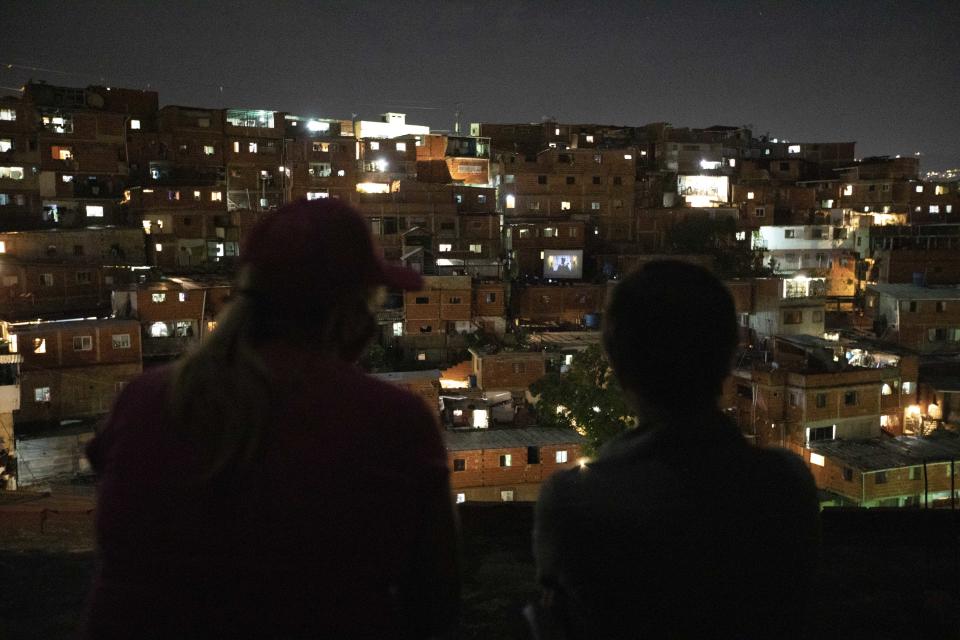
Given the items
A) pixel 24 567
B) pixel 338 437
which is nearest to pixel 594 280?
pixel 24 567

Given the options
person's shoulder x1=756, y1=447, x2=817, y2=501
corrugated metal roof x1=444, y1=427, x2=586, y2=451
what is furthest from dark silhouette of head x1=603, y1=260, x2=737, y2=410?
corrugated metal roof x1=444, y1=427, x2=586, y2=451

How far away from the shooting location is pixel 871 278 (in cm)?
3369

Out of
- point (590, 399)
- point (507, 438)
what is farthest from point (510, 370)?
point (590, 399)

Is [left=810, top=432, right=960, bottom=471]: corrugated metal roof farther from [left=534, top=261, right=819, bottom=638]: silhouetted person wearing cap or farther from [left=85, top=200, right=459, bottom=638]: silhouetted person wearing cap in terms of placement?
[left=85, top=200, right=459, bottom=638]: silhouetted person wearing cap

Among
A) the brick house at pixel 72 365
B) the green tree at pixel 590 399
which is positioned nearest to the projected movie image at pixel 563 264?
the green tree at pixel 590 399

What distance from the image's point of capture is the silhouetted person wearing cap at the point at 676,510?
1398 millimetres

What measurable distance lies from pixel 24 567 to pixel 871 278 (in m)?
37.5

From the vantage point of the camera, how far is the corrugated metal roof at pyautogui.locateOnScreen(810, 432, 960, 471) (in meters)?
18.6

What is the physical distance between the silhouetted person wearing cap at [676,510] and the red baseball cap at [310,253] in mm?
595

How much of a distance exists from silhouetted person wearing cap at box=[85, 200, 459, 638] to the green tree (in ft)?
48.7

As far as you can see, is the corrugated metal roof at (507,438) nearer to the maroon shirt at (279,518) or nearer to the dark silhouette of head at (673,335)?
the dark silhouette of head at (673,335)

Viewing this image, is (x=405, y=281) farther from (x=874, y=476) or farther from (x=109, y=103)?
(x=109, y=103)

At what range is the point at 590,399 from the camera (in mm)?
16938

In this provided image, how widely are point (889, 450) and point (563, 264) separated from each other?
1560 centimetres
